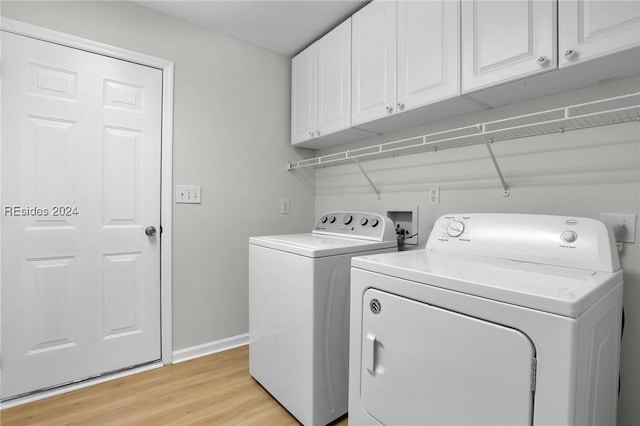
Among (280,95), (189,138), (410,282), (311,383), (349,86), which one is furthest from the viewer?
(280,95)

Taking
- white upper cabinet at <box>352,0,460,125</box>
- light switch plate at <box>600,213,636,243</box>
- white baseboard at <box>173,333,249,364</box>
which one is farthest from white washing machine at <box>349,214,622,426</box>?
white baseboard at <box>173,333,249,364</box>

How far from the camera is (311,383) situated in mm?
1440

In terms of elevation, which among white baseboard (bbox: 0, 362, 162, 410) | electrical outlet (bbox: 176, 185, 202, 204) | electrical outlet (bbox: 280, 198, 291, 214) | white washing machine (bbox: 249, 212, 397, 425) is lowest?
white baseboard (bbox: 0, 362, 162, 410)

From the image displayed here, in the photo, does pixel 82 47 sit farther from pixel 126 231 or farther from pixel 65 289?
pixel 65 289

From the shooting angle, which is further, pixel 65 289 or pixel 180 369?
pixel 180 369

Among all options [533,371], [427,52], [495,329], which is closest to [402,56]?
[427,52]

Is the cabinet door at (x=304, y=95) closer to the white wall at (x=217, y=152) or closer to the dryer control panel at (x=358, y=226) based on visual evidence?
the white wall at (x=217, y=152)

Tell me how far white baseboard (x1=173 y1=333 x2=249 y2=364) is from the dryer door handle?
1.51 metres

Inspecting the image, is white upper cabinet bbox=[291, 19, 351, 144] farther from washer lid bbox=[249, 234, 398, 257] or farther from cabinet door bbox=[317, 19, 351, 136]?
washer lid bbox=[249, 234, 398, 257]

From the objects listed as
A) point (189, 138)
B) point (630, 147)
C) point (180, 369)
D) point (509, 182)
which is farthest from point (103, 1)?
point (630, 147)

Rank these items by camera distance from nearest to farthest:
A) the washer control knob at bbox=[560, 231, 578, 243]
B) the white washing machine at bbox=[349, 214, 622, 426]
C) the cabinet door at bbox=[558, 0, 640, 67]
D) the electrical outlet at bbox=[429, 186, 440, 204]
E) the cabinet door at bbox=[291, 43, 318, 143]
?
1. the white washing machine at bbox=[349, 214, 622, 426]
2. the cabinet door at bbox=[558, 0, 640, 67]
3. the washer control knob at bbox=[560, 231, 578, 243]
4. the electrical outlet at bbox=[429, 186, 440, 204]
5. the cabinet door at bbox=[291, 43, 318, 143]

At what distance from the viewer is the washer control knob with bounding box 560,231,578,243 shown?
1117 mm

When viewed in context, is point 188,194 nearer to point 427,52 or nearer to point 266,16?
point 266,16

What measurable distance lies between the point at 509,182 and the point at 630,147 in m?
0.44
